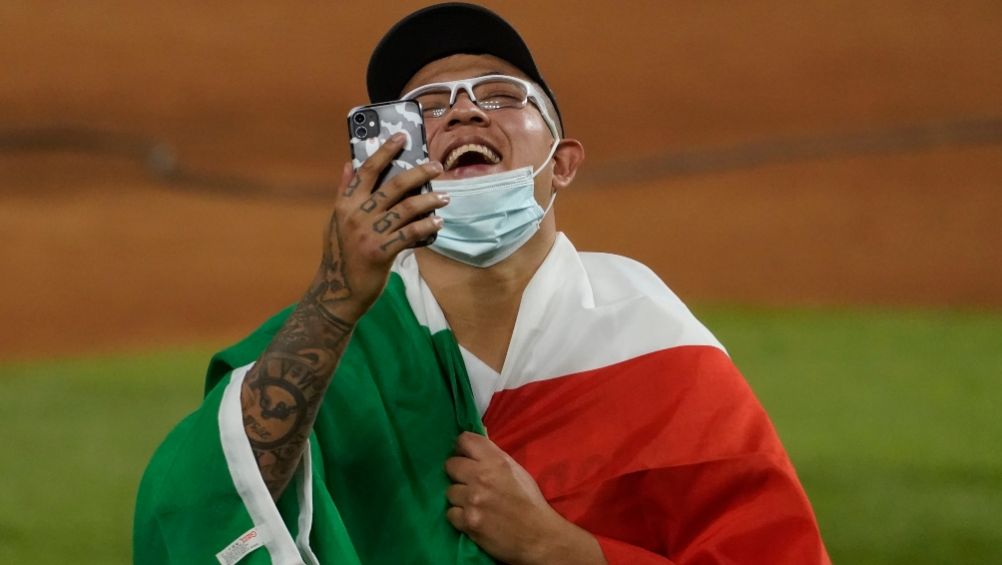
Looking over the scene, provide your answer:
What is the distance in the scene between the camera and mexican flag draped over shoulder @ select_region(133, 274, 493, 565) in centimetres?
265

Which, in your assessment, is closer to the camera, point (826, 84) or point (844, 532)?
point (844, 532)

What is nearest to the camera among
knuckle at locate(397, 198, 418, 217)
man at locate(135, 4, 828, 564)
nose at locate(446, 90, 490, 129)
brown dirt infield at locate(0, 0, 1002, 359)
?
knuckle at locate(397, 198, 418, 217)

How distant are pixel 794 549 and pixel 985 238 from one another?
1005 cm

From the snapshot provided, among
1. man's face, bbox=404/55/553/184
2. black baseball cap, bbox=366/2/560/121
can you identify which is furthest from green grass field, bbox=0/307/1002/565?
black baseball cap, bbox=366/2/560/121

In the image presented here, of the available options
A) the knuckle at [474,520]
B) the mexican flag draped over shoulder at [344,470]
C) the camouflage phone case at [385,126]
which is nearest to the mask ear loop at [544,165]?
the mexican flag draped over shoulder at [344,470]

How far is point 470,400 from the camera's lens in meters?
3.00

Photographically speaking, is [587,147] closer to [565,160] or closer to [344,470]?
[565,160]

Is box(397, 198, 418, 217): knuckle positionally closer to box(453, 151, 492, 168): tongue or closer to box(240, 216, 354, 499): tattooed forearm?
box(240, 216, 354, 499): tattooed forearm

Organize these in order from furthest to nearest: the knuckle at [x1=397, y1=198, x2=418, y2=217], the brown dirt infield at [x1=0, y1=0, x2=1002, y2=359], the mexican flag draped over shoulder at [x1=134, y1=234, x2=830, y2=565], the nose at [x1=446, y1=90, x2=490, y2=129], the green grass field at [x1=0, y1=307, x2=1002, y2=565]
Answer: the brown dirt infield at [x1=0, y1=0, x2=1002, y2=359] → the green grass field at [x1=0, y1=307, x2=1002, y2=565] → the nose at [x1=446, y1=90, x2=490, y2=129] → the mexican flag draped over shoulder at [x1=134, y1=234, x2=830, y2=565] → the knuckle at [x1=397, y1=198, x2=418, y2=217]

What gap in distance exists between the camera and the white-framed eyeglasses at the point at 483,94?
10.4 feet

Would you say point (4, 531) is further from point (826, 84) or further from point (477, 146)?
point (826, 84)

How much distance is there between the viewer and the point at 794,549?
9.57 feet

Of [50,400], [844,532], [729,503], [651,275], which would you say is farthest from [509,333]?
[50,400]

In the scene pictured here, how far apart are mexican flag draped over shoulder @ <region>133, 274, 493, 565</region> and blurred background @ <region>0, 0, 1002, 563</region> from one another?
12.0 ft
